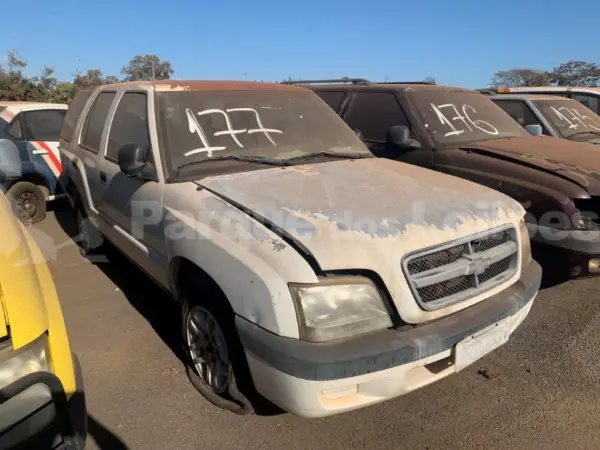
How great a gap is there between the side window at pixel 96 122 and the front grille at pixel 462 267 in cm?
310

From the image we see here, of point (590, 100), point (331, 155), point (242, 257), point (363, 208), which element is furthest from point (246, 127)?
point (590, 100)

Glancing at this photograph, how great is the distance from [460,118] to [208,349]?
3.90 metres

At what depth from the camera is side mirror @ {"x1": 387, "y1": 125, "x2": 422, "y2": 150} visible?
4.73 m

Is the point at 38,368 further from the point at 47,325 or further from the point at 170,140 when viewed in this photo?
the point at 170,140

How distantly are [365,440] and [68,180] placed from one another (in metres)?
4.22

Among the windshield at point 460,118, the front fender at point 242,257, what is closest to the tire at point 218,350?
the front fender at point 242,257

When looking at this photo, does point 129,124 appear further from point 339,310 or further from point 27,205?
point 27,205

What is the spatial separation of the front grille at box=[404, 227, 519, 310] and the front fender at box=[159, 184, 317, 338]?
20.8 inches

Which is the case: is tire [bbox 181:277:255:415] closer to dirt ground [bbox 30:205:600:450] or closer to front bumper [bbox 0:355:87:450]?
dirt ground [bbox 30:205:600:450]

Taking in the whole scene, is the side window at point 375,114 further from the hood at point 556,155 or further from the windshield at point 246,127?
the windshield at point 246,127

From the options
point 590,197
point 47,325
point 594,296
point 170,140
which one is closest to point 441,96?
point 590,197

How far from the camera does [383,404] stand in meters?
2.70

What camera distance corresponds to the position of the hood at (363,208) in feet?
6.91

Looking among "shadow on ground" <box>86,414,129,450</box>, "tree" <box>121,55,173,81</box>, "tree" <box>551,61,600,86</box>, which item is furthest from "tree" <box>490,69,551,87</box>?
"shadow on ground" <box>86,414,129,450</box>
